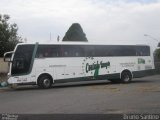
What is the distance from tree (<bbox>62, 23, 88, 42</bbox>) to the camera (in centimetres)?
6706

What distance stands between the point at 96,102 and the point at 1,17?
37146mm

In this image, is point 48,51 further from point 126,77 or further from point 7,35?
point 7,35

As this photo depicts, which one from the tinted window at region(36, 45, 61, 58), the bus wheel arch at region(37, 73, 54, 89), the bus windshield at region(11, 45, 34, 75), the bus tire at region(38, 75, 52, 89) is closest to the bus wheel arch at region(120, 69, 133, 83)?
the tinted window at region(36, 45, 61, 58)

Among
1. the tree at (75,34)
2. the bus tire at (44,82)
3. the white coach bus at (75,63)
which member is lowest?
the bus tire at (44,82)

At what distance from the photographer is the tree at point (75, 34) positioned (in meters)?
67.1

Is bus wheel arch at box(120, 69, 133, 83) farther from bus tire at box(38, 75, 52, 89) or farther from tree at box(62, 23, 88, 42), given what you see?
tree at box(62, 23, 88, 42)

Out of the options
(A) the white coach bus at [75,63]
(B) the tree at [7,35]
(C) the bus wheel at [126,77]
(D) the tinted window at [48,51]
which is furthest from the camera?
(B) the tree at [7,35]

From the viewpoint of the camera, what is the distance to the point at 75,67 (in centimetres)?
3011

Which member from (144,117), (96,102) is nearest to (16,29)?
(96,102)

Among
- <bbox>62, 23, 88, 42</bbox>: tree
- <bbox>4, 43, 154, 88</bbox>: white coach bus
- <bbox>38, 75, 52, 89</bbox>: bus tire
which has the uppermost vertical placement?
<bbox>62, 23, 88, 42</bbox>: tree

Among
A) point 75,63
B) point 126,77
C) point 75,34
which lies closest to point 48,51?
point 75,63

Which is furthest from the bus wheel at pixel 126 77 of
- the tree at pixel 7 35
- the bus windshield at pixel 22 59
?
the tree at pixel 7 35

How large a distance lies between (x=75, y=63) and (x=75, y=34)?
37663 mm

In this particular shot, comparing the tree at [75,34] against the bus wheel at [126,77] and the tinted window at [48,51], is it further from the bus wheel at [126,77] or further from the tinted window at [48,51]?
the tinted window at [48,51]
